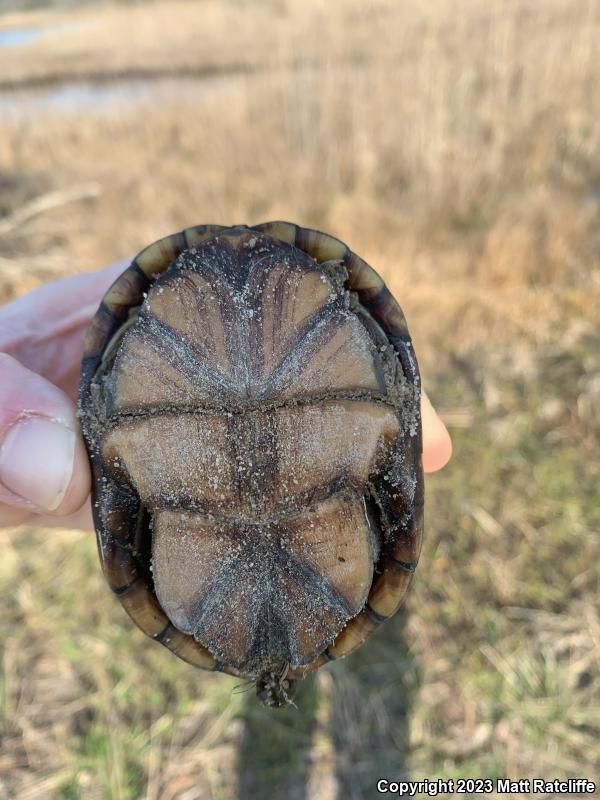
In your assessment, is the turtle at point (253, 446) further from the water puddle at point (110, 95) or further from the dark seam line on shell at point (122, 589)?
the water puddle at point (110, 95)

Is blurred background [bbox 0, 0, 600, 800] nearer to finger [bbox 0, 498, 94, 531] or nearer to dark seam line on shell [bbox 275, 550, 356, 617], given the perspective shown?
finger [bbox 0, 498, 94, 531]

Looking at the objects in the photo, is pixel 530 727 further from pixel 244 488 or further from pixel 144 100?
pixel 144 100

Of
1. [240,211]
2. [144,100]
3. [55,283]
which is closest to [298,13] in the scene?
[144,100]

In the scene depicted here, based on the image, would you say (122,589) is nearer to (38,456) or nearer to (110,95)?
(38,456)

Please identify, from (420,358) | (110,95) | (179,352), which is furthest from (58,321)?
(110,95)

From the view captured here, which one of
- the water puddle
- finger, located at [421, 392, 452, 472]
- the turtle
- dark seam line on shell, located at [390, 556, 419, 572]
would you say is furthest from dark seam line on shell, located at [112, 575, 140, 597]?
the water puddle

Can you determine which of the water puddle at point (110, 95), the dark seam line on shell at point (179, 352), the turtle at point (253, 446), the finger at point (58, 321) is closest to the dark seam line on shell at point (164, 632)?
the turtle at point (253, 446)
